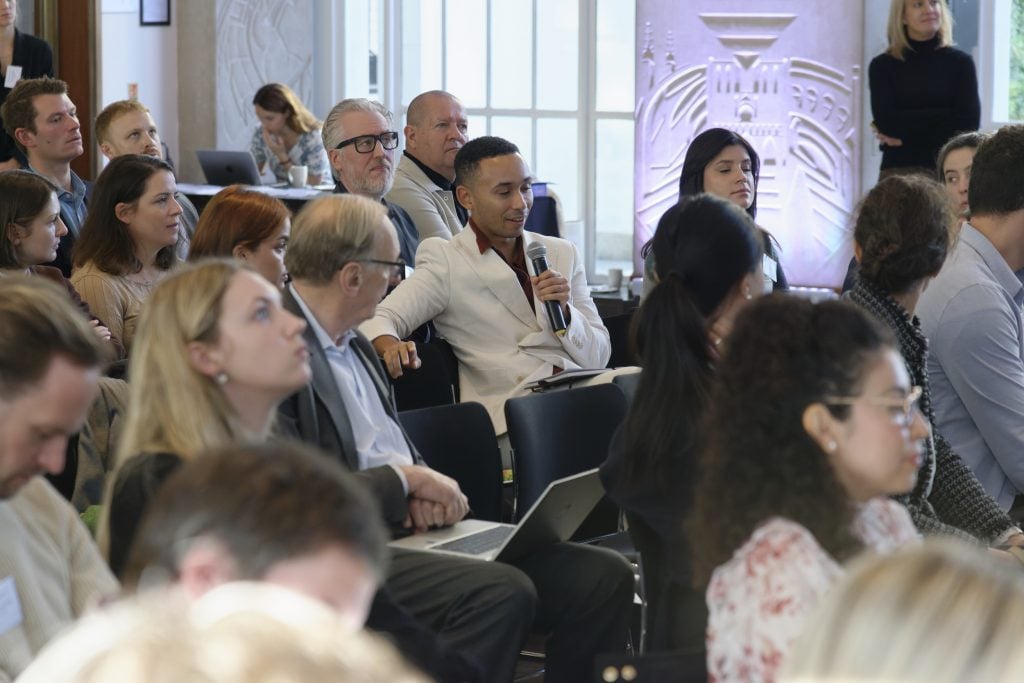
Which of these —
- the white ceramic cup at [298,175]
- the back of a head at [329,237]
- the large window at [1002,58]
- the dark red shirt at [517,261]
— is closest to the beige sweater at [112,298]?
the dark red shirt at [517,261]

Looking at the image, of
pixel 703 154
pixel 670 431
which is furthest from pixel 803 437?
pixel 703 154

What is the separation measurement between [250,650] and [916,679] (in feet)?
1.44

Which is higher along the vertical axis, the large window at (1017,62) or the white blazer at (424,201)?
the large window at (1017,62)

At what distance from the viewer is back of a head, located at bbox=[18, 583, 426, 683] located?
0.65m

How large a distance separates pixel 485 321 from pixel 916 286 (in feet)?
4.99

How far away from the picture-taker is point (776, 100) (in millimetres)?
7609

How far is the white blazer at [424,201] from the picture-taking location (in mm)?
5023

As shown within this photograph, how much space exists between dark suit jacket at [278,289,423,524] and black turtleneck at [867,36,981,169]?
14.3 ft

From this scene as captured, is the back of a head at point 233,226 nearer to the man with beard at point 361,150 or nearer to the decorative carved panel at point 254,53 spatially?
the man with beard at point 361,150

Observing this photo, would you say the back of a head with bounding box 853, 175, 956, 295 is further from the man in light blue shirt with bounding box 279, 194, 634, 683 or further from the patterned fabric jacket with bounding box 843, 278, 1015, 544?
the man in light blue shirt with bounding box 279, 194, 634, 683

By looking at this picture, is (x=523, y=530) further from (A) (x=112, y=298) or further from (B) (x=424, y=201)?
(B) (x=424, y=201)

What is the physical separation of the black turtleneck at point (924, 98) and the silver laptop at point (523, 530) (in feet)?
13.5

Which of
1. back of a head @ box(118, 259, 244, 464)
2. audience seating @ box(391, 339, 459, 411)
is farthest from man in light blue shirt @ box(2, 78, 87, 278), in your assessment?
back of a head @ box(118, 259, 244, 464)

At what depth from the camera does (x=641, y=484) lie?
7.74ft
